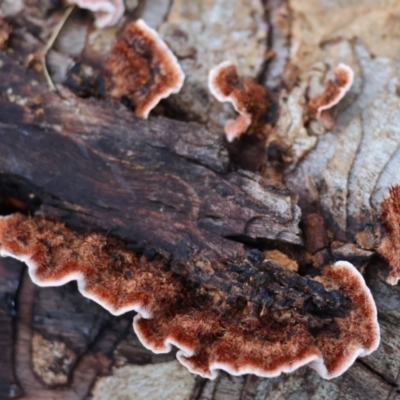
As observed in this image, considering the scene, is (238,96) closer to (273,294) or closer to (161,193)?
(161,193)

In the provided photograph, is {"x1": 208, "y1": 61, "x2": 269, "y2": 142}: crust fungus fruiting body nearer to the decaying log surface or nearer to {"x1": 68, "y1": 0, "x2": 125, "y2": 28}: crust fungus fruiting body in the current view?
the decaying log surface

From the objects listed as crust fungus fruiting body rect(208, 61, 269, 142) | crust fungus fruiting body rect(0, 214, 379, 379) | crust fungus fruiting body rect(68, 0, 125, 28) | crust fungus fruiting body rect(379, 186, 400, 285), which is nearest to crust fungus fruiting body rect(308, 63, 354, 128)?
crust fungus fruiting body rect(208, 61, 269, 142)

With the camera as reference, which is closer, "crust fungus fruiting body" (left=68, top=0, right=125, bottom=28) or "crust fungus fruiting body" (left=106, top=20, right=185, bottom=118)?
"crust fungus fruiting body" (left=106, top=20, right=185, bottom=118)

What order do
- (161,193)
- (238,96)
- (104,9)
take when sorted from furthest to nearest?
(104,9)
(238,96)
(161,193)

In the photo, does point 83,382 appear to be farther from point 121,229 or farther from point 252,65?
point 252,65

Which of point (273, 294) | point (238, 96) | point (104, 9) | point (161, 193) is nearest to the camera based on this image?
point (273, 294)

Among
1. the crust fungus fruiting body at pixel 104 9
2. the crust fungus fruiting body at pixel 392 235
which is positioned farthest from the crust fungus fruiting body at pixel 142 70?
the crust fungus fruiting body at pixel 392 235

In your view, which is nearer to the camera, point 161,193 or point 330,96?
point 161,193

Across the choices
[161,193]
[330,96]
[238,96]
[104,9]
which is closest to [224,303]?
[161,193]
